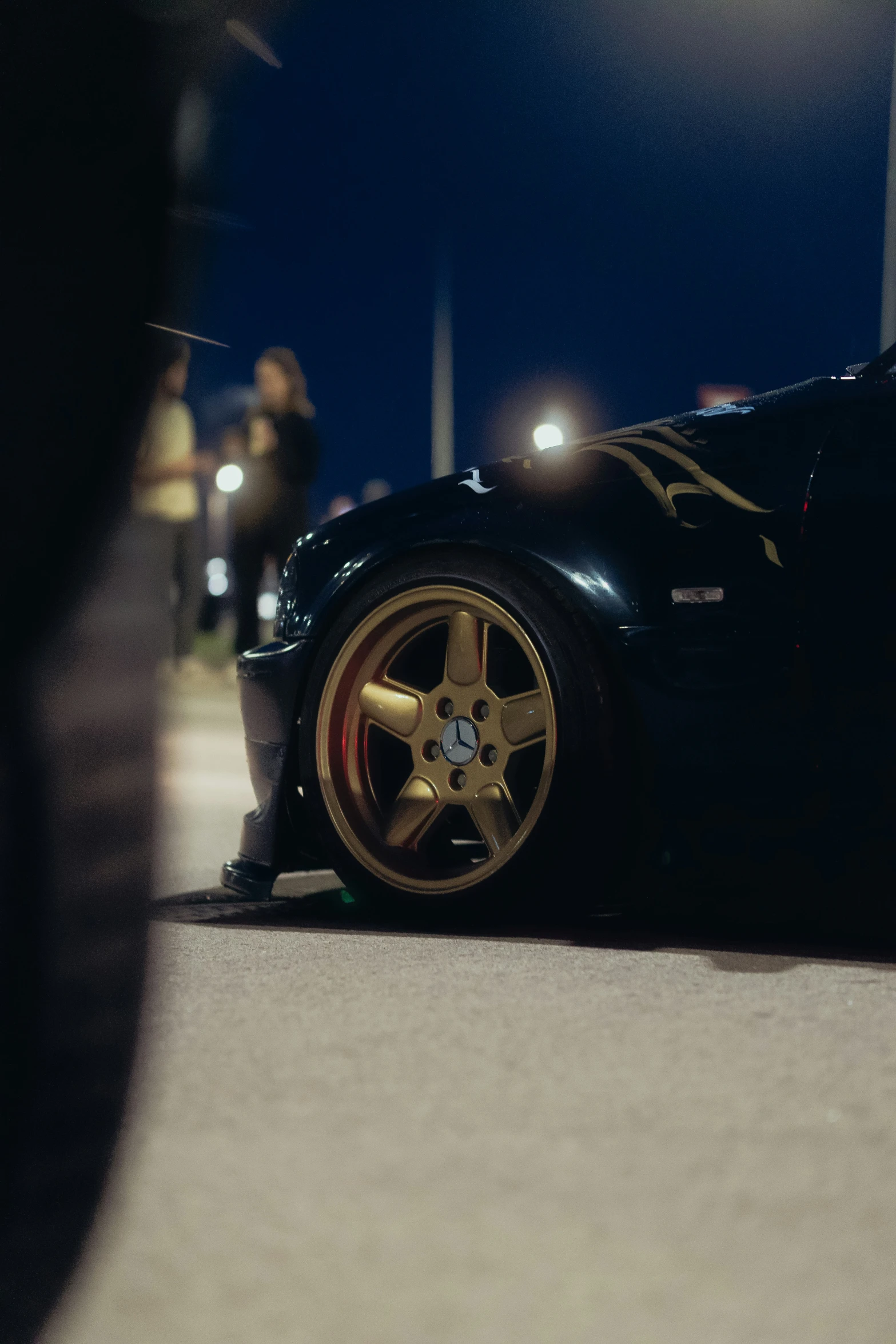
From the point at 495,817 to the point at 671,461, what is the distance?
0.87m

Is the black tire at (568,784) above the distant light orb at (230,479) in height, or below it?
below

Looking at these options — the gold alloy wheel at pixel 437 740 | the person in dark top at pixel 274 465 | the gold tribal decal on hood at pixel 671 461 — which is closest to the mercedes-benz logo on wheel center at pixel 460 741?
the gold alloy wheel at pixel 437 740

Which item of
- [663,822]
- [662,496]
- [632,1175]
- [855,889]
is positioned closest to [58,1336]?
[632,1175]

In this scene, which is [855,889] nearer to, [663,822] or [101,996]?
[663,822]

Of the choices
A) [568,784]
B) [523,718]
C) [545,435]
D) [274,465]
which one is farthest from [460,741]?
[545,435]

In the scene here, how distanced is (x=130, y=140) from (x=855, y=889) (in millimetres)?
2996

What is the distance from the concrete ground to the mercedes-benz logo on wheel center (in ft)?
1.71

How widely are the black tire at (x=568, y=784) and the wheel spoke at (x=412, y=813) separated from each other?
0.14 metres

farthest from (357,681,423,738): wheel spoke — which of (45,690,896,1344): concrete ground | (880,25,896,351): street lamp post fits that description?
(880,25,896,351): street lamp post

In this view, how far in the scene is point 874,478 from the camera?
12.0 feet

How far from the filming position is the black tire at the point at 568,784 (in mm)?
3738

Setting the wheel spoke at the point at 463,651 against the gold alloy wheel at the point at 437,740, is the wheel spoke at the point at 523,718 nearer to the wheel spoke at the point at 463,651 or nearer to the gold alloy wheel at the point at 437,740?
the gold alloy wheel at the point at 437,740

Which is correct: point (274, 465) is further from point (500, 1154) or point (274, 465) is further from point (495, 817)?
point (500, 1154)

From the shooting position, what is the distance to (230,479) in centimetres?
931
